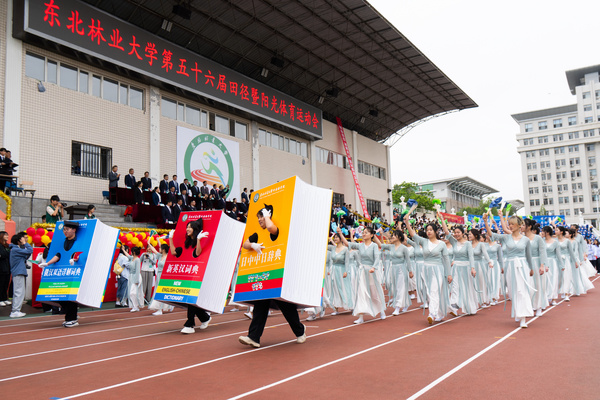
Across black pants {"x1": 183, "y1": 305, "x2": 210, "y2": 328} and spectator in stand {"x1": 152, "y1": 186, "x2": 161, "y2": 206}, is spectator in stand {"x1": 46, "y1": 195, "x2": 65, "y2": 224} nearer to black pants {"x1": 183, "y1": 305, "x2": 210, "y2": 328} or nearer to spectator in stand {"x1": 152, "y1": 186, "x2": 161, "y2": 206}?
spectator in stand {"x1": 152, "y1": 186, "x2": 161, "y2": 206}

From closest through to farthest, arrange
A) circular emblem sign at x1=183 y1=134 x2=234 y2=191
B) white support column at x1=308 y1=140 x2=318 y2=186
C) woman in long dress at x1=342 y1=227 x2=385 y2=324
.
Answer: woman in long dress at x1=342 y1=227 x2=385 y2=324 < circular emblem sign at x1=183 y1=134 x2=234 y2=191 < white support column at x1=308 y1=140 x2=318 y2=186

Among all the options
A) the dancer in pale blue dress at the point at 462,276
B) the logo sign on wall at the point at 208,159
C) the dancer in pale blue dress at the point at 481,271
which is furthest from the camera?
the logo sign on wall at the point at 208,159

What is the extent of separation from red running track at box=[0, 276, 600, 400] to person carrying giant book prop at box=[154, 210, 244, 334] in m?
0.51

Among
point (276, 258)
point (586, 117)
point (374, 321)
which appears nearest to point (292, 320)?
point (276, 258)

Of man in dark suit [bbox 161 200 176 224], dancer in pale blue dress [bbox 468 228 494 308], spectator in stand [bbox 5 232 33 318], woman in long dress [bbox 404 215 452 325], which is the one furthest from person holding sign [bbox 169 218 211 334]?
man in dark suit [bbox 161 200 176 224]

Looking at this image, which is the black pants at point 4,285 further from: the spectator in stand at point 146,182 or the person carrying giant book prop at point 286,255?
the spectator in stand at point 146,182

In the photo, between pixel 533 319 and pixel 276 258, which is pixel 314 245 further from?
pixel 533 319

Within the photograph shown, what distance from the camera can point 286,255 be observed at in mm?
5793

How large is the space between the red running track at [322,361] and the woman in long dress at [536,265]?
30cm

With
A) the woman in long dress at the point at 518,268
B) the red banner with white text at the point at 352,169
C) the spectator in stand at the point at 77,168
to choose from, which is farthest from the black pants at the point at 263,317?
the red banner with white text at the point at 352,169

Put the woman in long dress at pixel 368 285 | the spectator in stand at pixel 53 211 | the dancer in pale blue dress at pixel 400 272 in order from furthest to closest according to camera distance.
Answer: the spectator in stand at pixel 53 211, the dancer in pale blue dress at pixel 400 272, the woman in long dress at pixel 368 285

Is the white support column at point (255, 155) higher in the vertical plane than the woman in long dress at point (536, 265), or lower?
higher

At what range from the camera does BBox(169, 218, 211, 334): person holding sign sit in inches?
291

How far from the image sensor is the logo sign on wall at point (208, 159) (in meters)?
20.4
